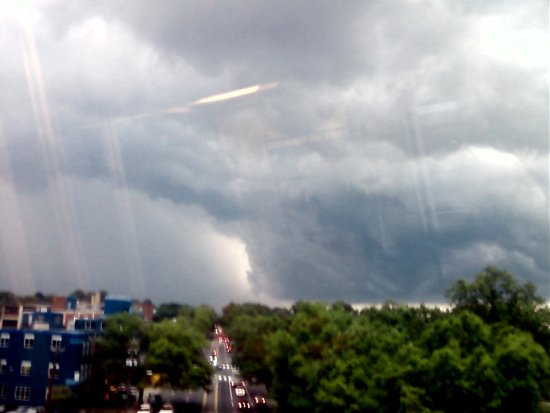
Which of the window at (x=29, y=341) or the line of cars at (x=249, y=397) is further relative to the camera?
the line of cars at (x=249, y=397)

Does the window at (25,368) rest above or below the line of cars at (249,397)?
above

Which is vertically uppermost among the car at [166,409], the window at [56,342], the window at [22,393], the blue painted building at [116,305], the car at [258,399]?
the blue painted building at [116,305]

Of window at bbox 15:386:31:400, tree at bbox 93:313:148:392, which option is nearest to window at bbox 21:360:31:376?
window at bbox 15:386:31:400

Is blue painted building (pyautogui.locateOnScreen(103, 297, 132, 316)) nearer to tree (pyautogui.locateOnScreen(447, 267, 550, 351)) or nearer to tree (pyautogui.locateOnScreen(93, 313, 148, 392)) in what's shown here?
tree (pyautogui.locateOnScreen(93, 313, 148, 392))

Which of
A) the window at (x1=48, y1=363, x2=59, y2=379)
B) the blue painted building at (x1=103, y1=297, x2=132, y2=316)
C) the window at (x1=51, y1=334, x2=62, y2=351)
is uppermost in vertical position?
the blue painted building at (x1=103, y1=297, x2=132, y2=316)

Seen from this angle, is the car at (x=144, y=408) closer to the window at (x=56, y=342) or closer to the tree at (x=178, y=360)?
the tree at (x=178, y=360)

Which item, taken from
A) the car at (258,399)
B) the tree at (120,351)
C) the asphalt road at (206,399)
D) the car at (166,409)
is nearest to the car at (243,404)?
the asphalt road at (206,399)

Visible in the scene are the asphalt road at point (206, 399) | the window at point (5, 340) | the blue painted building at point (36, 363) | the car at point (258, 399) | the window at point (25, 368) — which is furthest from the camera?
the car at point (258, 399)

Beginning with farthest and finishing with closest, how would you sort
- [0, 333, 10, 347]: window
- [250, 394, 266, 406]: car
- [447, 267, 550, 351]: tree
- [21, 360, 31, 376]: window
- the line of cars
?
[250, 394, 266, 406]: car → the line of cars → [0, 333, 10, 347]: window → [21, 360, 31, 376]: window → [447, 267, 550, 351]: tree

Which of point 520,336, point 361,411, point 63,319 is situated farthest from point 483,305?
point 63,319

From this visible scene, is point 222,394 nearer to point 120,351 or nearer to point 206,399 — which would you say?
point 206,399
